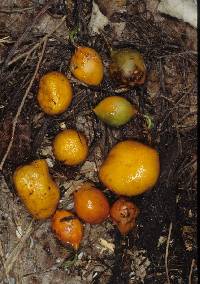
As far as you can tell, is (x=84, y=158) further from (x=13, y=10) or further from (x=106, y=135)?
(x=13, y=10)

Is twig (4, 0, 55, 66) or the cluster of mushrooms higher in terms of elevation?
twig (4, 0, 55, 66)

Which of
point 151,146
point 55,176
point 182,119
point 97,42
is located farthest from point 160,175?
point 97,42

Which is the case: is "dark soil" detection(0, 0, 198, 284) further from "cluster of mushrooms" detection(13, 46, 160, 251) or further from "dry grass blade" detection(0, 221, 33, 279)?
"cluster of mushrooms" detection(13, 46, 160, 251)

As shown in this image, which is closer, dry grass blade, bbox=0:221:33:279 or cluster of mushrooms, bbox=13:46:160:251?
cluster of mushrooms, bbox=13:46:160:251

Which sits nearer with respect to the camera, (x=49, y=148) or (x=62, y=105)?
(x=62, y=105)

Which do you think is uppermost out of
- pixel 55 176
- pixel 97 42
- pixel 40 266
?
pixel 97 42

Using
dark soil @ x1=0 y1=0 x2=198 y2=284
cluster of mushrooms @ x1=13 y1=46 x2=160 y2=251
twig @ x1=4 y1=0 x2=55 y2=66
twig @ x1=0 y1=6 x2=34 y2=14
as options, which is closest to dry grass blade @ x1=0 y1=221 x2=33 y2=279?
dark soil @ x1=0 y1=0 x2=198 y2=284

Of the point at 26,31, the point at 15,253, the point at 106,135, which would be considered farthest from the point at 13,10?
the point at 15,253

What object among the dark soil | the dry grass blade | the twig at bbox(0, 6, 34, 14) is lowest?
the dry grass blade

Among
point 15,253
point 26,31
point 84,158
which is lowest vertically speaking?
point 15,253

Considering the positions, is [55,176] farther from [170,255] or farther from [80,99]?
[170,255]

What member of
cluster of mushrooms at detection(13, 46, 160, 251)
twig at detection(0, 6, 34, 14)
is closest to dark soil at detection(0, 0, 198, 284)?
twig at detection(0, 6, 34, 14)
